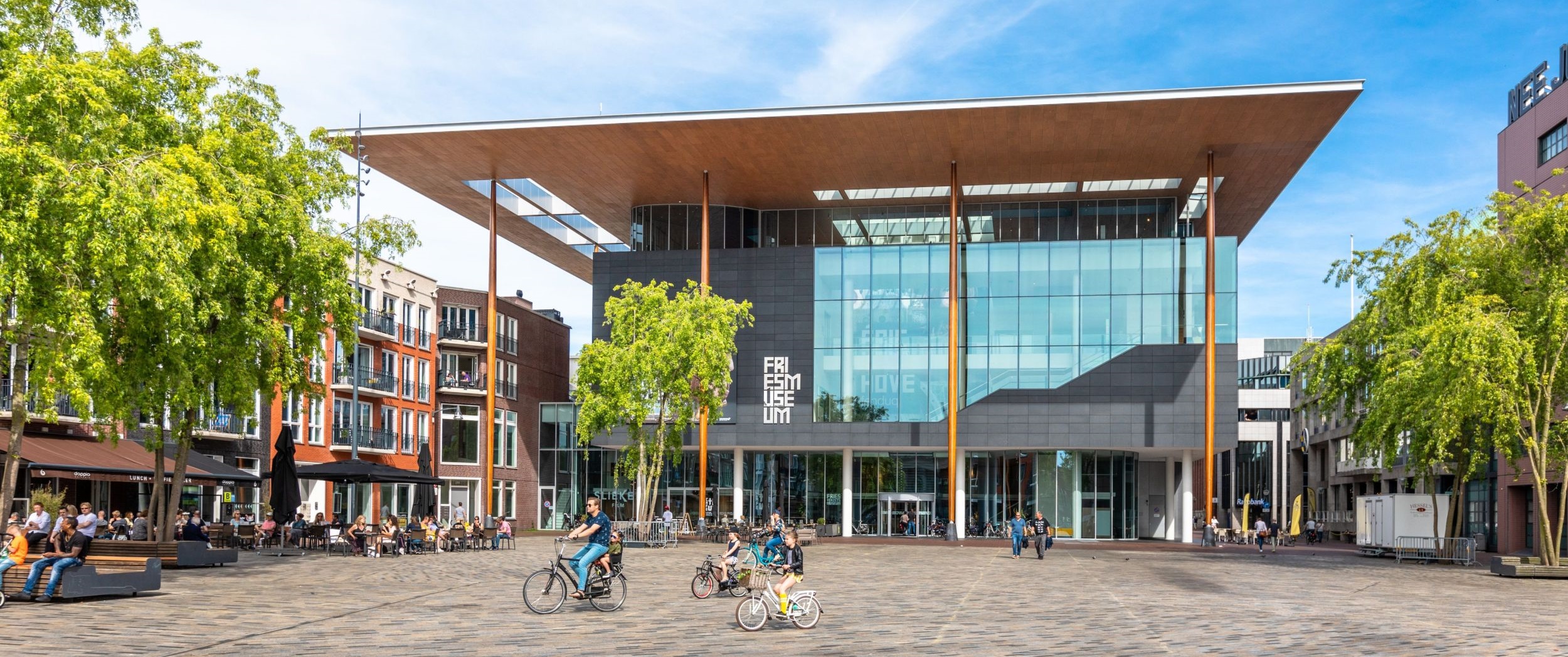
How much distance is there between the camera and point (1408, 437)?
45750 mm

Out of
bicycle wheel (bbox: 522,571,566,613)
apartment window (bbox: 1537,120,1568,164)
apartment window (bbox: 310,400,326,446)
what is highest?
apartment window (bbox: 1537,120,1568,164)

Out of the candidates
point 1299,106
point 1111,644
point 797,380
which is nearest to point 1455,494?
point 1299,106

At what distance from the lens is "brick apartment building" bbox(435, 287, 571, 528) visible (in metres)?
62.2

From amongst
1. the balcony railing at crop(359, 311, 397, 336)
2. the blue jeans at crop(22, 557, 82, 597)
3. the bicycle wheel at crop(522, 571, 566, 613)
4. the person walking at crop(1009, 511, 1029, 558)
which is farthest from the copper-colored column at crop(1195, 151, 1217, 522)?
the blue jeans at crop(22, 557, 82, 597)

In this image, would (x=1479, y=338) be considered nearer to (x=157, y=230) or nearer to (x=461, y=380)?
(x=157, y=230)

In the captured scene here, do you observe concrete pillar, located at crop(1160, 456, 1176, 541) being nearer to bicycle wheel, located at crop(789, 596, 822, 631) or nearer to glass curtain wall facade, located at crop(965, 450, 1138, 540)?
glass curtain wall facade, located at crop(965, 450, 1138, 540)

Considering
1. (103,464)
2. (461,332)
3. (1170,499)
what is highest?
(461,332)

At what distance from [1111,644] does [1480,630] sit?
5.42 m

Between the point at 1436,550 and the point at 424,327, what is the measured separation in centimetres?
4176

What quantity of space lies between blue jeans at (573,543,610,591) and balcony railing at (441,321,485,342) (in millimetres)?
46142

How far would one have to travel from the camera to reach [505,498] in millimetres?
64500

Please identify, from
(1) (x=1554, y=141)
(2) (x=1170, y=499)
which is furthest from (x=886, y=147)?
(1) (x=1554, y=141)

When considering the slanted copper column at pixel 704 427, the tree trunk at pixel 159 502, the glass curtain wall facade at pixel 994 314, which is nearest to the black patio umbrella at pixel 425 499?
the slanted copper column at pixel 704 427

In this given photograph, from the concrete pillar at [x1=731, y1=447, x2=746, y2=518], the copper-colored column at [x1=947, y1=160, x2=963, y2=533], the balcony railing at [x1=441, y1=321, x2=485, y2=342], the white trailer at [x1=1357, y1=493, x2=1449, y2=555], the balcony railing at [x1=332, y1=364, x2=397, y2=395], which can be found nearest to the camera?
the white trailer at [x1=1357, y1=493, x2=1449, y2=555]
